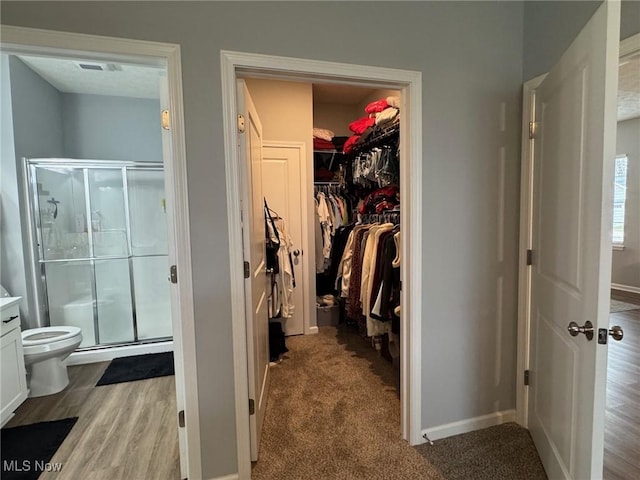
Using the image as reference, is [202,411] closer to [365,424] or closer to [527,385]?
[365,424]

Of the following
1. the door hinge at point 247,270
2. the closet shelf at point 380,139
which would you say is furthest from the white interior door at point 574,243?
the door hinge at point 247,270

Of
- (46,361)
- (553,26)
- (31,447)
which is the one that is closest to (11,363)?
(46,361)

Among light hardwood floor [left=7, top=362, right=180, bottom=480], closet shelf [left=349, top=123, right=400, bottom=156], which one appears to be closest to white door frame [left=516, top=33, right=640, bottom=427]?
closet shelf [left=349, top=123, right=400, bottom=156]

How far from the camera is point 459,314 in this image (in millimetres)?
1797

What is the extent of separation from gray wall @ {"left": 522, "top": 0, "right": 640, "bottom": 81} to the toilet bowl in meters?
3.61

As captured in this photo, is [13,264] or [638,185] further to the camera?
[638,185]

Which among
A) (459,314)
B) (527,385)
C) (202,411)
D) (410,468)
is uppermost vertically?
(459,314)

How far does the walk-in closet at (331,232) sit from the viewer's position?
2391 millimetres

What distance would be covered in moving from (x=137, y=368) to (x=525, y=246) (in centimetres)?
317

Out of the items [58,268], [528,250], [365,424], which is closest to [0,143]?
[58,268]

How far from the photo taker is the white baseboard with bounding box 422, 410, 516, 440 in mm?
1810

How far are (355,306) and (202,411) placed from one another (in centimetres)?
159

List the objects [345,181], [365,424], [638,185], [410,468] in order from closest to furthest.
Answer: [410,468]
[365,424]
[345,181]
[638,185]

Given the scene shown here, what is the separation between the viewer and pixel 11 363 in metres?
2.08
